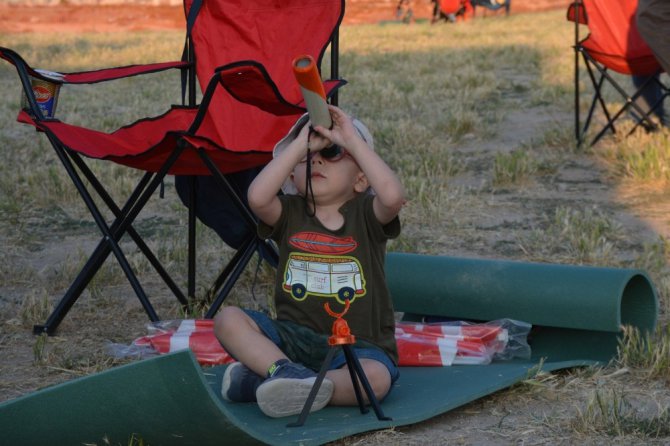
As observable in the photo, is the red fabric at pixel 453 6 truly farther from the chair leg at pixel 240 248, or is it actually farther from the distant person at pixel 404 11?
the chair leg at pixel 240 248

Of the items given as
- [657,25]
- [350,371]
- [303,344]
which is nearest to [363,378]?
[350,371]

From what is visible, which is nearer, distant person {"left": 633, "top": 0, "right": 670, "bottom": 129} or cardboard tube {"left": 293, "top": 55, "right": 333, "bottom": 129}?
cardboard tube {"left": 293, "top": 55, "right": 333, "bottom": 129}

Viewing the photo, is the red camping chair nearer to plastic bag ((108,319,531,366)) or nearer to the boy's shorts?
plastic bag ((108,319,531,366))

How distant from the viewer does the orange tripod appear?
7.47ft

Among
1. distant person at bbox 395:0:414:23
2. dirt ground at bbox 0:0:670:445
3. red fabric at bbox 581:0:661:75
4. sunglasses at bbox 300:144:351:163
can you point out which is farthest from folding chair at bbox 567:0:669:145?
distant person at bbox 395:0:414:23

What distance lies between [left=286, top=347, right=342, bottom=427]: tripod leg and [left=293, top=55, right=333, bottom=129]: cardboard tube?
0.50 metres

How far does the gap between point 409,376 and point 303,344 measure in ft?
1.13

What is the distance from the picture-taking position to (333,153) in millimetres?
2602

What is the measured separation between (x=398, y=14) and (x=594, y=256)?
1775 centimetres

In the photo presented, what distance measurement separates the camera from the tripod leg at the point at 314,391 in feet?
7.44

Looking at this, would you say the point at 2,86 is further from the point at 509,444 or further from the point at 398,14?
the point at 398,14

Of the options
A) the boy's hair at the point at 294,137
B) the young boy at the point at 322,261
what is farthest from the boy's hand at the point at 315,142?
the boy's hair at the point at 294,137

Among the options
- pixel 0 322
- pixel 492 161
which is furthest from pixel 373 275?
pixel 492 161

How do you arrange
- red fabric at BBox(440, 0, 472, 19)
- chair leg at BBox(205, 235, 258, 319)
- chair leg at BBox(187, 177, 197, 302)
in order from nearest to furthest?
chair leg at BBox(205, 235, 258, 319) → chair leg at BBox(187, 177, 197, 302) → red fabric at BBox(440, 0, 472, 19)
